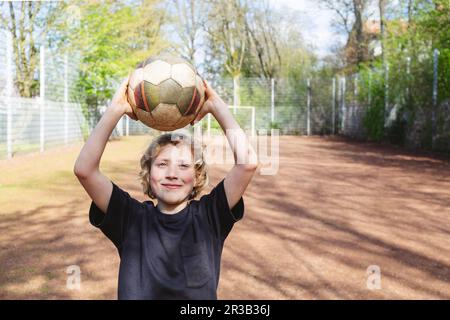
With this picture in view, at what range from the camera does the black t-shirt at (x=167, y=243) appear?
1.77m

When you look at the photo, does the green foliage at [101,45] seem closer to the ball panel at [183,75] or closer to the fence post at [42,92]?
the fence post at [42,92]

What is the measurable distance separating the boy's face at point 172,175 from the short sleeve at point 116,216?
0.11 metres

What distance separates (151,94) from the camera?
216 centimetres

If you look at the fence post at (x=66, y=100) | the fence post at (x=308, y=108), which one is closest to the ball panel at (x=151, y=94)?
the fence post at (x=66, y=100)

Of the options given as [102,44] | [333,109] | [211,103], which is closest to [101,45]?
[102,44]

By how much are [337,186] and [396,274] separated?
4.46 meters

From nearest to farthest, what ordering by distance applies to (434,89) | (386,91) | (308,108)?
(434,89) < (386,91) < (308,108)

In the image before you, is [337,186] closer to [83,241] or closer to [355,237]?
[355,237]

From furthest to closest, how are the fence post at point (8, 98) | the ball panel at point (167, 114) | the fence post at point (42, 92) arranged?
the fence post at point (42, 92), the fence post at point (8, 98), the ball panel at point (167, 114)

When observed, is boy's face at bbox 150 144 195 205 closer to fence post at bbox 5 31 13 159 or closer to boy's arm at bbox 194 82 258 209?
boy's arm at bbox 194 82 258 209

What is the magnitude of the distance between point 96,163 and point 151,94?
47 cm

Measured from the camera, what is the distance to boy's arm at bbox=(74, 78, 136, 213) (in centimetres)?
180

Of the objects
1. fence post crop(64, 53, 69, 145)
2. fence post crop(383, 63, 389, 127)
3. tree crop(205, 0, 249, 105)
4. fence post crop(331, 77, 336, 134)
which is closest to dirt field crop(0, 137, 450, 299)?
fence post crop(64, 53, 69, 145)

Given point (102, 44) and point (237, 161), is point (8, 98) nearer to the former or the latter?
point (102, 44)
